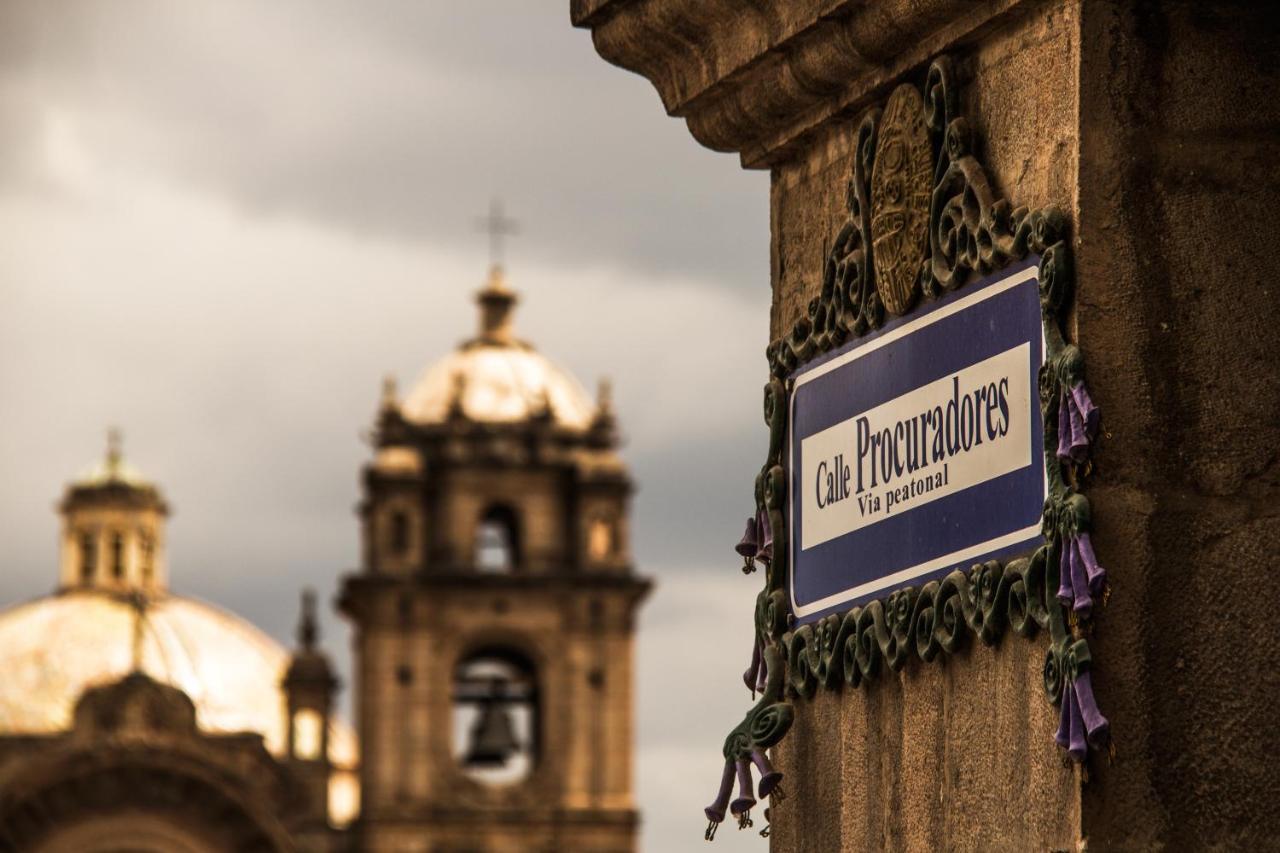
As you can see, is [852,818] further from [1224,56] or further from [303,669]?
[303,669]

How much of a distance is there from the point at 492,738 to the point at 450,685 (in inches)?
61.4

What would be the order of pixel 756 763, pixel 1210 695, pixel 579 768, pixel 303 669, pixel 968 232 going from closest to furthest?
pixel 1210 695 < pixel 968 232 < pixel 756 763 < pixel 579 768 < pixel 303 669

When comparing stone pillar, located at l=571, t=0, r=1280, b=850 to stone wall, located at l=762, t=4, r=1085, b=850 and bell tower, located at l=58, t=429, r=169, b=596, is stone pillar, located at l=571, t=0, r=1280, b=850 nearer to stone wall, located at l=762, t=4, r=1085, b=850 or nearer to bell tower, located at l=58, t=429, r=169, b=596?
stone wall, located at l=762, t=4, r=1085, b=850

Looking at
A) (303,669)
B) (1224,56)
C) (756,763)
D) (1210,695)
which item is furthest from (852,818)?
(303,669)

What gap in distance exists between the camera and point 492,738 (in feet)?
163

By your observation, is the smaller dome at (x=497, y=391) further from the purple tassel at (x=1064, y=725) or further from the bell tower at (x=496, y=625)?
the purple tassel at (x=1064, y=725)

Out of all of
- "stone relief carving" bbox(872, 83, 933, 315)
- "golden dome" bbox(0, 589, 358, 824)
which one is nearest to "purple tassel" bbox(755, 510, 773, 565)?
"stone relief carving" bbox(872, 83, 933, 315)

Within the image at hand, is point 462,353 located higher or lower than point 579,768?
higher

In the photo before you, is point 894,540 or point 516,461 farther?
point 516,461

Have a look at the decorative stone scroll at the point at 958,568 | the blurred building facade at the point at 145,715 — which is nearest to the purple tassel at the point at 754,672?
the decorative stone scroll at the point at 958,568

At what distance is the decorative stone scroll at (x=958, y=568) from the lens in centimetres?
350

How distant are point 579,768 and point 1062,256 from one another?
48541 mm

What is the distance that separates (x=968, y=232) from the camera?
3756mm

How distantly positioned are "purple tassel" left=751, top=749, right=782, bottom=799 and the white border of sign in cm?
15
